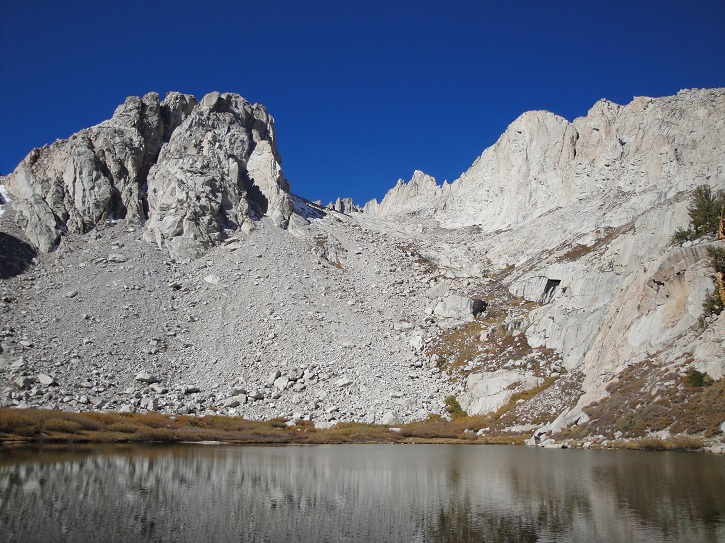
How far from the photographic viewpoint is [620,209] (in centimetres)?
8762

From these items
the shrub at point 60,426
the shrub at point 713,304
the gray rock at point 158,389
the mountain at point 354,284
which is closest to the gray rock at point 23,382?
the mountain at point 354,284

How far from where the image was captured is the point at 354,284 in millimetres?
89500

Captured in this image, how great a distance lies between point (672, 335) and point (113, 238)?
79.5 meters

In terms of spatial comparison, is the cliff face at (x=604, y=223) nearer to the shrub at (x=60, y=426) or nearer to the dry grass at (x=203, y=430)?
the dry grass at (x=203, y=430)

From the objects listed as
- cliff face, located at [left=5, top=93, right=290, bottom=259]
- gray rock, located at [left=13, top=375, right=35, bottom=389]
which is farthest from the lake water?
cliff face, located at [left=5, top=93, right=290, bottom=259]

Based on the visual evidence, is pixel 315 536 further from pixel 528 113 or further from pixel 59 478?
pixel 528 113

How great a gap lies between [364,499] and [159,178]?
88709 millimetres

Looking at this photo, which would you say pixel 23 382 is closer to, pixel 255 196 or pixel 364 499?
pixel 364 499

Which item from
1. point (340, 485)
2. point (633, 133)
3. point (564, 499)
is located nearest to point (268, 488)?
point (340, 485)

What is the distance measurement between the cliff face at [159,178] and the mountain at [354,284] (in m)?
0.38

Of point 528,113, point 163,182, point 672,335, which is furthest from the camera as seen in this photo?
point 528,113

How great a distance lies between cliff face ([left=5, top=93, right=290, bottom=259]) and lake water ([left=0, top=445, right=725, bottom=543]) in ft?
206

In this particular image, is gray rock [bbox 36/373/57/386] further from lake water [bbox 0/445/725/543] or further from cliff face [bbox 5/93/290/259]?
cliff face [bbox 5/93/290/259]

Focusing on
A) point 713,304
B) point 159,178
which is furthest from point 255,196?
point 713,304
